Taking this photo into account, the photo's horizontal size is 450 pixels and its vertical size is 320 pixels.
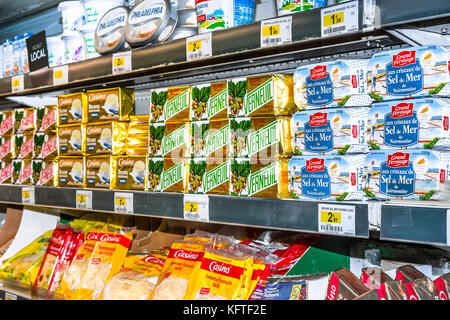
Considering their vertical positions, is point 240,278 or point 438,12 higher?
point 438,12

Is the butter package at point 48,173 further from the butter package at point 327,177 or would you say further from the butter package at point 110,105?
the butter package at point 327,177

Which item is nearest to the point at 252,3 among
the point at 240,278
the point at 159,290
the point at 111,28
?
the point at 111,28

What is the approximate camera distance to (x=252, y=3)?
1.36m

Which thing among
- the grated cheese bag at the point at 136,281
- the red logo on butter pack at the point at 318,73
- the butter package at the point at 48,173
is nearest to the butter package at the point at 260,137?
the red logo on butter pack at the point at 318,73

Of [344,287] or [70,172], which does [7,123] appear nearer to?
[70,172]

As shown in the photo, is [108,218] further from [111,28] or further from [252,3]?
[252,3]

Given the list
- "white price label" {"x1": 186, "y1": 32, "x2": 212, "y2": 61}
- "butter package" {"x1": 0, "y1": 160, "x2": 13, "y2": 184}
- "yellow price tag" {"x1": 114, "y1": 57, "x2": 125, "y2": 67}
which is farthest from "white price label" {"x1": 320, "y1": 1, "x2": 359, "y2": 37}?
"butter package" {"x1": 0, "y1": 160, "x2": 13, "y2": 184}

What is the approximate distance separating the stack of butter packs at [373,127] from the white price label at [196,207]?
252mm

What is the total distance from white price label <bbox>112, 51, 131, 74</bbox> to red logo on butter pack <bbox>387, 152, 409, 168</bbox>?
85 centimetres

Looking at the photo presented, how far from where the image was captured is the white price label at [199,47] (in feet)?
4.12

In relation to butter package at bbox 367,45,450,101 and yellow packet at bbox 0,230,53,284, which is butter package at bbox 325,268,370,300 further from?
yellow packet at bbox 0,230,53,284
